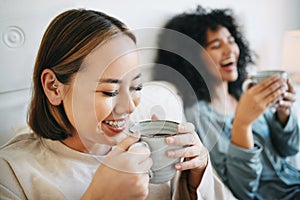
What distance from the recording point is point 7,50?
0.73 metres

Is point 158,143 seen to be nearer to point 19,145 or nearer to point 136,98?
point 136,98

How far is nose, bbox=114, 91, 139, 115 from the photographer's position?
518 millimetres

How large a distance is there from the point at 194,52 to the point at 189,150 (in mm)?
191

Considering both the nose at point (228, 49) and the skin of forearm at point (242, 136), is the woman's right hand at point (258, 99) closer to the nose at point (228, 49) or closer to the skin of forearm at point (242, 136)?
the skin of forearm at point (242, 136)

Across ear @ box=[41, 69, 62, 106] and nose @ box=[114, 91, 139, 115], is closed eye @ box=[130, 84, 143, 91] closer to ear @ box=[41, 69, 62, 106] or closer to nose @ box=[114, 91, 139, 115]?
nose @ box=[114, 91, 139, 115]

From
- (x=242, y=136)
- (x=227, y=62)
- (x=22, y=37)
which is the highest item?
(x=22, y=37)

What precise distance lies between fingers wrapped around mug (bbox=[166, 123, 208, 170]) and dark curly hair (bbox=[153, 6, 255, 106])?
8cm

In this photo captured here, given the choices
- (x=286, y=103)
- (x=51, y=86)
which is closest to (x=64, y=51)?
(x=51, y=86)

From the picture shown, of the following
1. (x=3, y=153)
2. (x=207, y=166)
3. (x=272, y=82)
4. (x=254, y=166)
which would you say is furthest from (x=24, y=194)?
(x=272, y=82)

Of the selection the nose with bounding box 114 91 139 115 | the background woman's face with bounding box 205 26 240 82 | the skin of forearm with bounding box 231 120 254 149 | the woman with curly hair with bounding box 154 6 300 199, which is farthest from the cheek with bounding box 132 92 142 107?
the background woman's face with bounding box 205 26 240 82

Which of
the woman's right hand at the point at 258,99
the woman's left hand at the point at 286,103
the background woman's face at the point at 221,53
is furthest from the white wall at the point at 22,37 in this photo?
the woman's left hand at the point at 286,103

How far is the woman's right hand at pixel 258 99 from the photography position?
1.01 metres

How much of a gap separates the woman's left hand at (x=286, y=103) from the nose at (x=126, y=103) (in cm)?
76

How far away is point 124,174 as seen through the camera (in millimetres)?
547
